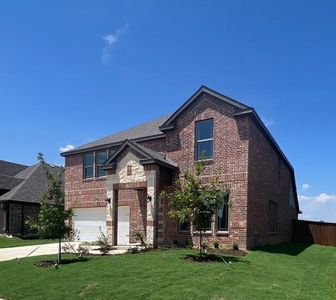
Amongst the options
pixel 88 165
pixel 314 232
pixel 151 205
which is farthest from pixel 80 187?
pixel 314 232

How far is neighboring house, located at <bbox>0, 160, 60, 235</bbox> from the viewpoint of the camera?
34312 millimetres

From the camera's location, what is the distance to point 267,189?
74.9 feet

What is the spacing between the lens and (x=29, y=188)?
36938 millimetres

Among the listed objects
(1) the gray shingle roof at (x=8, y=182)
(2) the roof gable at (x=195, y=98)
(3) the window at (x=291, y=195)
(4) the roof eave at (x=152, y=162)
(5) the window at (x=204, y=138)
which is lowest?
(3) the window at (x=291, y=195)

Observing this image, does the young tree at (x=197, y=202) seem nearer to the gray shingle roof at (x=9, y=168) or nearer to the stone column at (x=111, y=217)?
the stone column at (x=111, y=217)

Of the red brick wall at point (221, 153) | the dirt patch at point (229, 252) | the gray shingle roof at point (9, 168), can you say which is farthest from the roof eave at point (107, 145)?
the gray shingle roof at point (9, 168)

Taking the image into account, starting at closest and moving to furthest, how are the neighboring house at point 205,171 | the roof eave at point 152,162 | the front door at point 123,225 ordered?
the neighboring house at point 205,171
the roof eave at point 152,162
the front door at point 123,225

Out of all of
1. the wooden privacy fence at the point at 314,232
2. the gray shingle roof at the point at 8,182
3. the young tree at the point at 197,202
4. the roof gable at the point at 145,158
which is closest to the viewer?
the young tree at the point at 197,202

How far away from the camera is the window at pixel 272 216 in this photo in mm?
23745

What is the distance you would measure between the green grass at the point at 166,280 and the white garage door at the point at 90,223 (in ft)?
36.9

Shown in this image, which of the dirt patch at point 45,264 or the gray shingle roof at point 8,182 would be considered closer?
the dirt patch at point 45,264

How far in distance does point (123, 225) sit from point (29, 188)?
15518 mm

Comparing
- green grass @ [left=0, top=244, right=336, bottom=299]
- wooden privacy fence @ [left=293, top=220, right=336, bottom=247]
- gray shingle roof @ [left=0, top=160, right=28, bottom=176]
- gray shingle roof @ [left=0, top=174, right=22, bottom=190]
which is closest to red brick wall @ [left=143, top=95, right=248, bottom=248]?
green grass @ [left=0, top=244, right=336, bottom=299]

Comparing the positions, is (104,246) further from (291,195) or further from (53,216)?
(291,195)
